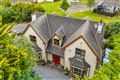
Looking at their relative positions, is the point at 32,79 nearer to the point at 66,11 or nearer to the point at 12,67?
the point at 12,67

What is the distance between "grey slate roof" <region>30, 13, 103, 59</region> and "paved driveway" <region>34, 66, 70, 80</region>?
3.90 metres

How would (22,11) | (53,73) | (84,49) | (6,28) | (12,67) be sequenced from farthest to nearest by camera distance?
(22,11)
(53,73)
(84,49)
(6,28)
(12,67)

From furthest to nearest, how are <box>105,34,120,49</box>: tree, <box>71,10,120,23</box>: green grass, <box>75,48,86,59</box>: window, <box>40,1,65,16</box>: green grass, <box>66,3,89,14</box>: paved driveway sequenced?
<box>66,3,89,14</box>: paved driveway < <box>40,1,65,16</box>: green grass < <box>71,10,120,23</box>: green grass < <box>75,48,86,59</box>: window < <box>105,34,120,49</box>: tree

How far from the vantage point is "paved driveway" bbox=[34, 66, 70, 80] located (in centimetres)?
3624

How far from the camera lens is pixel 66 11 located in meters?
62.8

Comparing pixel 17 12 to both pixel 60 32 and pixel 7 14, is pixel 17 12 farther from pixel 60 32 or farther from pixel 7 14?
pixel 60 32

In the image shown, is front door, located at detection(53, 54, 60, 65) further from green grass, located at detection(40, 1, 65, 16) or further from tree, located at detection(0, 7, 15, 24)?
green grass, located at detection(40, 1, 65, 16)

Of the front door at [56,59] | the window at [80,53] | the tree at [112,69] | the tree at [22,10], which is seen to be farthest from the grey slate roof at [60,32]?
the tree at [22,10]

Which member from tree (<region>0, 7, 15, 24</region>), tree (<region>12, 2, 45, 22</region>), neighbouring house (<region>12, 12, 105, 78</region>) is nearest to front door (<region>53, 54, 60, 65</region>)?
neighbouring house (<region>12, 12, 105, 78</region>)

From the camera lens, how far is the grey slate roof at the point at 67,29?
33.5 metres

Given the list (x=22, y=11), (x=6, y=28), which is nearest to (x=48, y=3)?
(x=22, y=11)

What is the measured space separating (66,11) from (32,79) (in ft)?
126

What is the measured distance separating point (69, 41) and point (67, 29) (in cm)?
313

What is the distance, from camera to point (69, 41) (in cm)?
3425
